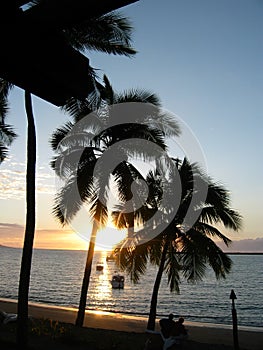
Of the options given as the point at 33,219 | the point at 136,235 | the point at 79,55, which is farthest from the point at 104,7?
Answer: the point at 136,235

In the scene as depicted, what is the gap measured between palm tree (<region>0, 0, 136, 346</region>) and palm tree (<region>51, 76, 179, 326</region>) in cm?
206

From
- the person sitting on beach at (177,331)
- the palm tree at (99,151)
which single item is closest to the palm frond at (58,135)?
the palm tree at (99,151)

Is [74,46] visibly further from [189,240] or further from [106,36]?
[189,240]

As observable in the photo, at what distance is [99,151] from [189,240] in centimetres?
596

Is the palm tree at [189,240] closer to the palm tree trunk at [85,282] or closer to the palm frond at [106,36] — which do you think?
the palm tree trunk at [85,282]

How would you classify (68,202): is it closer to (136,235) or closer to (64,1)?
(136,235)

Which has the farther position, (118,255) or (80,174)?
(118,255)

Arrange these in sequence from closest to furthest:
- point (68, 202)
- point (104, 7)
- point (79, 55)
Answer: point (104, 7)
point (79, 55)
point (68, 202)

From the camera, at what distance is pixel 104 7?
171 cm

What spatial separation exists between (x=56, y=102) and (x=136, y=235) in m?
15.9

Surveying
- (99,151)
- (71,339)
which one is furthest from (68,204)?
(71,339)

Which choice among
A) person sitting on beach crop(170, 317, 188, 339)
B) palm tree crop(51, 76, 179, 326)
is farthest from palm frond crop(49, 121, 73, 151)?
person sitting on beach crop(170, 317, 188, 339)

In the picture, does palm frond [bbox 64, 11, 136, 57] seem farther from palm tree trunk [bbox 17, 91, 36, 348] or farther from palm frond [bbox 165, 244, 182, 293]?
palm frond [bbox 165, 244, 182, 293]

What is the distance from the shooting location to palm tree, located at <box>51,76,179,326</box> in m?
15.8
